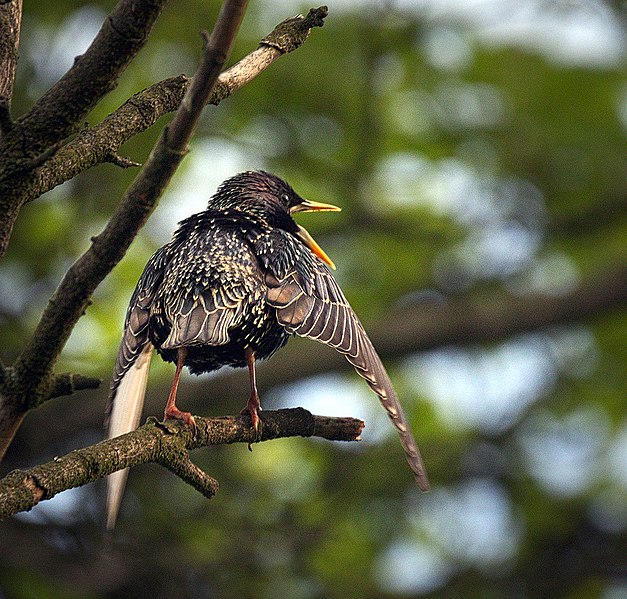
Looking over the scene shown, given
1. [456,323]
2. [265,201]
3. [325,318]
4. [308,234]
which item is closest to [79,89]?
[325,318]

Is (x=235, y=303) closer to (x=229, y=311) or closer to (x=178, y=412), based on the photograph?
(x=229, y=311)

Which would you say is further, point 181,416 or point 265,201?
point 265,201

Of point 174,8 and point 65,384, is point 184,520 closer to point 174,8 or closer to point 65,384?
point 174,8

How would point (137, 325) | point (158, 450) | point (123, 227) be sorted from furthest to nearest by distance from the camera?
point (137, 325)
point (158, 450)
point (123, 227)

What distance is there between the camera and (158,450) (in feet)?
12.9

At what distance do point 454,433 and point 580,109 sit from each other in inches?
156

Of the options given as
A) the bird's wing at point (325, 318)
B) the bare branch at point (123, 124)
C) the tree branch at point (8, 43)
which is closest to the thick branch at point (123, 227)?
the bare branch at point (123, 124)

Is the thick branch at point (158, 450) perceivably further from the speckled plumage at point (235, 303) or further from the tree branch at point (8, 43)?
the tree branch at point (8, 43)

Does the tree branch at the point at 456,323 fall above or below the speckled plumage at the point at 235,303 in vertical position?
above

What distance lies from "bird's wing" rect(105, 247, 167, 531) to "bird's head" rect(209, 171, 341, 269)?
969mm

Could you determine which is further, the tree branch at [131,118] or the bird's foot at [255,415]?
the bird's foot at [255,415]

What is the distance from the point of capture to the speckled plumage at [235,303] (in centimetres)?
496

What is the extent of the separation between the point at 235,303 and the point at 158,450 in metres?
1.38

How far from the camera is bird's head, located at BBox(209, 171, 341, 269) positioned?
6.30m
